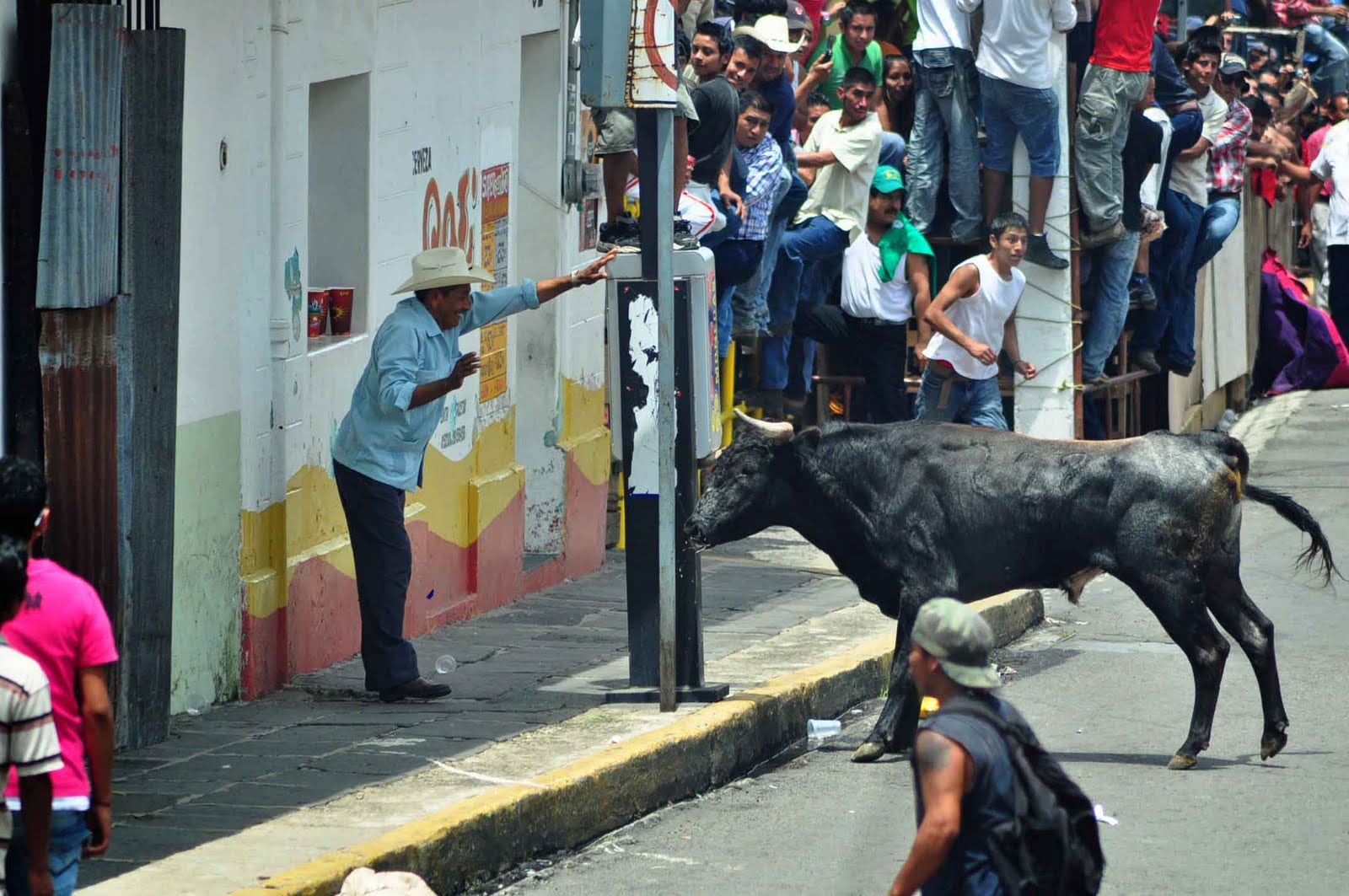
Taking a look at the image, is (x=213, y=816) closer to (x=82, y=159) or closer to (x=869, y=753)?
(x=82, y=159)

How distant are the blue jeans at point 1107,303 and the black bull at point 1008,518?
246 inches

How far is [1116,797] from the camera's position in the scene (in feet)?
29.3

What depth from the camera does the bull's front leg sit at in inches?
376

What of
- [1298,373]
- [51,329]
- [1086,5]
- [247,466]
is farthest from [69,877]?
[1298,373]

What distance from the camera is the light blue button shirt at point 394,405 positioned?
9695mm

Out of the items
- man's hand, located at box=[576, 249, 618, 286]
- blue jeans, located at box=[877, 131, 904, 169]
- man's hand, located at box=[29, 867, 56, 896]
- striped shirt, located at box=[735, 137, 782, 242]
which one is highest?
blue jeans, located at box=[877, 131, 904, 169]

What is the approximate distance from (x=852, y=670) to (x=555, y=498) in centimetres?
302

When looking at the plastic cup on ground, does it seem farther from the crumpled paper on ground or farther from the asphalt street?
the crumpled paper on ground

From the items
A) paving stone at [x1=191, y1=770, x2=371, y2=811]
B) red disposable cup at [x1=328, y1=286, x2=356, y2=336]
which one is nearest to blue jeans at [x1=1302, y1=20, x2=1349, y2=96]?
red disposable cup at [x1=328, y1=286, x2=356, y2=336]

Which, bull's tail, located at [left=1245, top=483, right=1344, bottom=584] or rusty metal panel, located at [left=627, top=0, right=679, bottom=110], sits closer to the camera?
rusty metal panel, located at [left=627, top=0, right=679, bottom=110]

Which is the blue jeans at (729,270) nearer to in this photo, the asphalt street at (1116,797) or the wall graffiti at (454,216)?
the wall graffiti at (454,216)

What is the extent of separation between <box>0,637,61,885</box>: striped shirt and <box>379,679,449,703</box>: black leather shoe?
15.6 ft

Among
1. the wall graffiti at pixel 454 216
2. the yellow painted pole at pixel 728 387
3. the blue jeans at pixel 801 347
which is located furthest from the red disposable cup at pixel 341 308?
the blue jeans at pixel 801 347

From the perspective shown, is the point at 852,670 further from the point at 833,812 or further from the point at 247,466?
the point at 247,466
